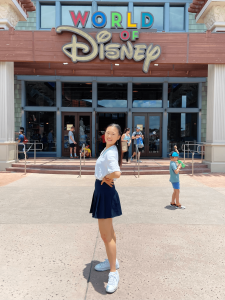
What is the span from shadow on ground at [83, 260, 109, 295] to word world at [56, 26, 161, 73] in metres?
9.79

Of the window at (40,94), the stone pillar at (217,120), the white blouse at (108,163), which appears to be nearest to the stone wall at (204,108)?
the stone pillar at (217,120)

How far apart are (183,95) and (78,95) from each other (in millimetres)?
6874

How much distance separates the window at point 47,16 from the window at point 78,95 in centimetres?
388

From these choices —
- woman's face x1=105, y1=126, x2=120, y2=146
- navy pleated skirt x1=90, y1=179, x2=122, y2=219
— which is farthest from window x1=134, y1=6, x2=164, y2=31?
navy pleated skirt x1=90, y1=179, x2=122, y2=219

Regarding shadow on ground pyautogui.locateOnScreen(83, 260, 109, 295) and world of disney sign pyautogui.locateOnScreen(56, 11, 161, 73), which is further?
world of disney sign pyautogui.locateOnScreen(56, 11, 161, 73)

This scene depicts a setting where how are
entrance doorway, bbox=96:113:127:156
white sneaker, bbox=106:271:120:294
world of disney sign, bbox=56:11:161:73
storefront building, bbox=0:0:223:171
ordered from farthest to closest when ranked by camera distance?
entrance doorway, bbox=96:113:127:156 → storefront building, bbox=0:0:223:171 → world of disney sign, bbox=56:11:161:73 → white sneaker, bbox=106:271:120:294

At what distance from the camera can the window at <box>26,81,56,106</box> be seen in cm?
1587

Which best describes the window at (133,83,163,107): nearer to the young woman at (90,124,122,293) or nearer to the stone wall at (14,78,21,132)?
the stone wall at (14,78,21,132)

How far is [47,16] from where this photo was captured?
15.8 metres

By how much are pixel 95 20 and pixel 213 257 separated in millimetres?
11192

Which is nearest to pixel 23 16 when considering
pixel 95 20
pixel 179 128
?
pixel 95 20

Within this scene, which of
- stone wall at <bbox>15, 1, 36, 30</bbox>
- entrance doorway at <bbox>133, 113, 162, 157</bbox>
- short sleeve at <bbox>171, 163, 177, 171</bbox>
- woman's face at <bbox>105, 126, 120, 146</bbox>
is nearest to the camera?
woman's face at <bbox>105, 126, 120, 146</bbox>

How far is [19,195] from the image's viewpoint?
697 centimetres

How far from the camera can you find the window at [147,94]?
52.4ft
